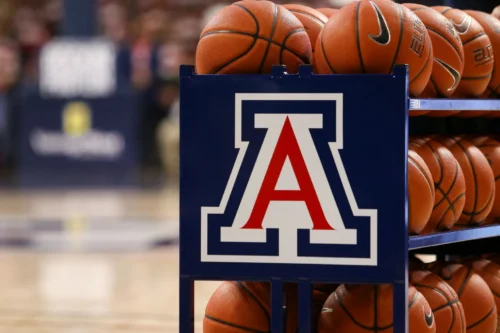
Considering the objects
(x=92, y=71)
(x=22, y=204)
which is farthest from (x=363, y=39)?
(x=92, y=71)

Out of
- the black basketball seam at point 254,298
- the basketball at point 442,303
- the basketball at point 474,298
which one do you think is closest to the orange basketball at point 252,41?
the black basketball seam at point 254,298

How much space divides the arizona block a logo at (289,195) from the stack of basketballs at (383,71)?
0.19 meters

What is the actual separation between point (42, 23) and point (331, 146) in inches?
675

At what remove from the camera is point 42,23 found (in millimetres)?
19406

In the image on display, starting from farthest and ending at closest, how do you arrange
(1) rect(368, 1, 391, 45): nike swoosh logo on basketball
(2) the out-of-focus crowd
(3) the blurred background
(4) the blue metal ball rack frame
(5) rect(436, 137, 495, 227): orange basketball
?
(2) the out-of-focus crowd < (3) the blurred background < (5) rect(436, 137, 495, 227): orange basketball < (1) rect(368, 1, 391, 45): nike swoosh logo on basketball < (4) the blue metal ball rack frame

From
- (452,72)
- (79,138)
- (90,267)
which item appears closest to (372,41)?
(452,72)

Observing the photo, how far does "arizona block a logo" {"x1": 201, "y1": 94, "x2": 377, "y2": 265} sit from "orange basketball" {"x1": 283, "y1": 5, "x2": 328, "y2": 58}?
50 cm

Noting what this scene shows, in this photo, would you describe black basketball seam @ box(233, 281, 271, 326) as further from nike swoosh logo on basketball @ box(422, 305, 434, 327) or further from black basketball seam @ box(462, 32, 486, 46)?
black basketball seam @ box(462, 32, 486, 46)

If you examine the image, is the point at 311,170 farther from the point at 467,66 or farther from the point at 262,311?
the point at 467,66

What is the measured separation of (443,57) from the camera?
3438 millimetres


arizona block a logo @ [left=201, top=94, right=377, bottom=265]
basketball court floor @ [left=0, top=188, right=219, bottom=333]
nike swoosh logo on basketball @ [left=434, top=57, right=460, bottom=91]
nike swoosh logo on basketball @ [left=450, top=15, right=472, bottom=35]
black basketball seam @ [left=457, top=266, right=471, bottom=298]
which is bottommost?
basketball court floor @ [left=0, top=188, right=219, bottom=333]

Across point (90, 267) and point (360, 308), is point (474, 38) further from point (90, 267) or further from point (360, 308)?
point (90, 267)

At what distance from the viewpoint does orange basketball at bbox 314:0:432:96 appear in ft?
10.2

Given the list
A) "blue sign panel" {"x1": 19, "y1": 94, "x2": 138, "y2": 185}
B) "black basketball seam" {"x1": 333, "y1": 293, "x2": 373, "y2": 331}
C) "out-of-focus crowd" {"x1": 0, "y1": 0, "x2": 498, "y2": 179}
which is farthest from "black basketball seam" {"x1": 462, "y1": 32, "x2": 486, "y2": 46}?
"out-of-focus crowd" {"x1": 0, "y1": 0, "x2": 498, "y2": 179}
